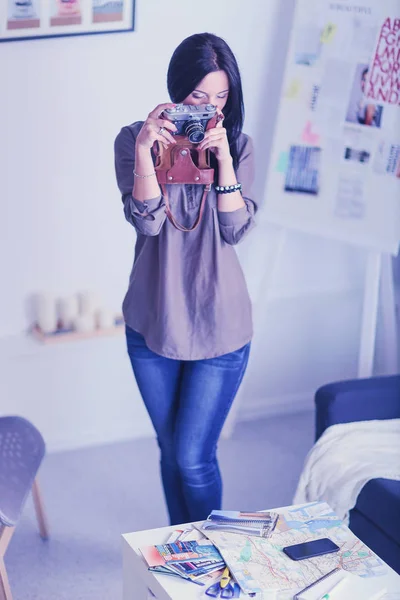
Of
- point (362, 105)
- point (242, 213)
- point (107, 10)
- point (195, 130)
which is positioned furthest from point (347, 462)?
point (107, 10)

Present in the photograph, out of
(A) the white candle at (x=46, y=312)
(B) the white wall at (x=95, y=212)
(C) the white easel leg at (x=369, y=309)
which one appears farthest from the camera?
(C) the white easel leg at (x=369, y=309)

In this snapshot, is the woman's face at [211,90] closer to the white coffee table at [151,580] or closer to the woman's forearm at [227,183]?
the woman's forearm at [227,183]

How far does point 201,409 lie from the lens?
2.11 metres

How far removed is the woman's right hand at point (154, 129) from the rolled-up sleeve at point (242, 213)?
0.20m

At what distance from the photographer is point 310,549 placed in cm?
182

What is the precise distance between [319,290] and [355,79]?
34.1 inches

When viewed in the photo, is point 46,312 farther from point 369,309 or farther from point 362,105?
point 362,105

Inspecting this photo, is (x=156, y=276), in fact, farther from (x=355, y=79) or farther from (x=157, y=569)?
(x=355, y=79)

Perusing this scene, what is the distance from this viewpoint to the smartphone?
1.80 metres

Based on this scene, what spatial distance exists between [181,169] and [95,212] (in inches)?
30.5

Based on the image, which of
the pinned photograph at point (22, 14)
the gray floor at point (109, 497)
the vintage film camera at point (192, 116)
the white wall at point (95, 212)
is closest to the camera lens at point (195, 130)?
the vintage film camera at point (192, 116)

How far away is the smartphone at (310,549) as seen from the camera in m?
1.80

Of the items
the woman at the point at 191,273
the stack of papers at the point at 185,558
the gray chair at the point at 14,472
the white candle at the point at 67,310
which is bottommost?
the gray chair at the point at 14,472

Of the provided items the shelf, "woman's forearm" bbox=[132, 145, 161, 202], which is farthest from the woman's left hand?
the shelf
